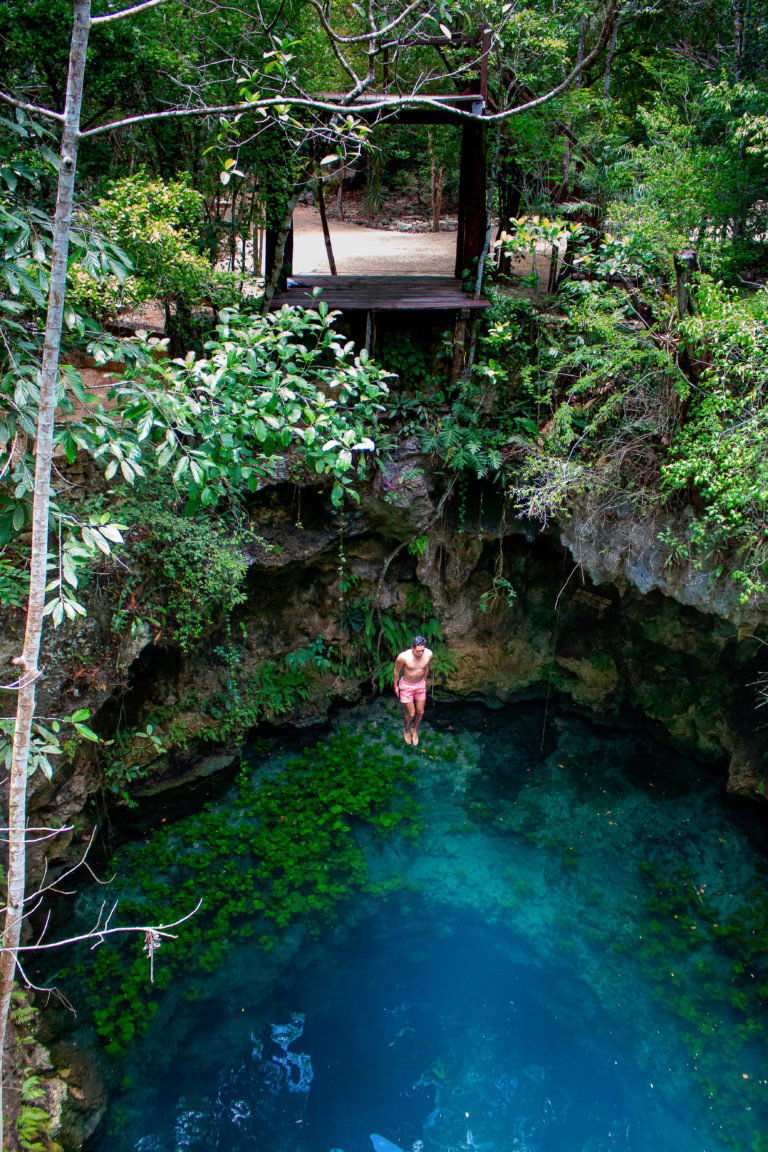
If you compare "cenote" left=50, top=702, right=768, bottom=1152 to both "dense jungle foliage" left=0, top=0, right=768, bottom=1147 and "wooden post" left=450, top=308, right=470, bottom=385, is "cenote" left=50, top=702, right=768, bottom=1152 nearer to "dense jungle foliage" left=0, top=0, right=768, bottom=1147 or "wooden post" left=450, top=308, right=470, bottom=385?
"dense jungle foliage" left=0, top=0, right=768, bottom=1147

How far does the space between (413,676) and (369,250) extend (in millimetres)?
8036

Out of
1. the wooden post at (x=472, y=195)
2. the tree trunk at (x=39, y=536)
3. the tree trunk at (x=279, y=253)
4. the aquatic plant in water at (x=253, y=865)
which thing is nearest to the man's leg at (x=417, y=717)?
the aquatic plant in water at (x=253, y=865)

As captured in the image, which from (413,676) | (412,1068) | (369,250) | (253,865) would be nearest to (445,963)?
(412,1068)

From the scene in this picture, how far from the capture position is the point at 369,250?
12.3 m

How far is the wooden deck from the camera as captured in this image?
7734mm

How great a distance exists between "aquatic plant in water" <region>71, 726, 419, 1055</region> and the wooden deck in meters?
4.66

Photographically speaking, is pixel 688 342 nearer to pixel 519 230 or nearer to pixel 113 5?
pixel 519 230

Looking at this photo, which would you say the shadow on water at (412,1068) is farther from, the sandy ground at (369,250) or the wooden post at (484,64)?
the sandy ground at (369,250)

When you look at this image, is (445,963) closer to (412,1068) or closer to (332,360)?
(412,1068)

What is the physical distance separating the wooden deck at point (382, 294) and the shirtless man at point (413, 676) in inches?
134

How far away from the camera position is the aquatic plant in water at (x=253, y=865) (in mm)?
6211

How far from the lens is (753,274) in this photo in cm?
751

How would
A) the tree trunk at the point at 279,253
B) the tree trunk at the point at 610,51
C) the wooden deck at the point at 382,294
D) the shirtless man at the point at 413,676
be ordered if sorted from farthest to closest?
the tree trunk at the point at 610,51, the wooden deck at the point at 382,294, the tree trunk at the point at 279,253, the shirtless man at the point at 413,676

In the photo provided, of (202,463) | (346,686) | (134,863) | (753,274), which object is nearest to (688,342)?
(753,274)
